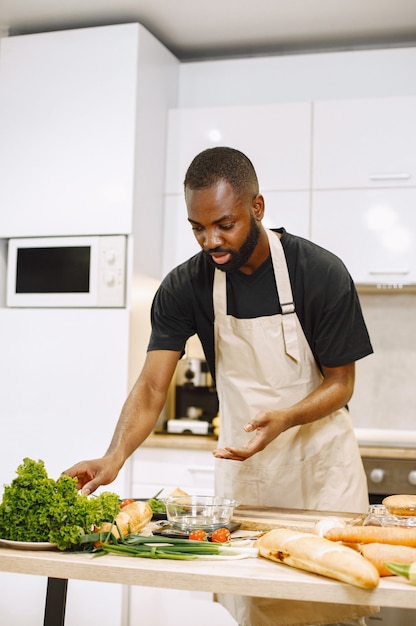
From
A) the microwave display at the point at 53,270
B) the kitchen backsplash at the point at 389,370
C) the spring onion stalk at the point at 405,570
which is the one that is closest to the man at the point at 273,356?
the spring onion stalk at the point at 405,570

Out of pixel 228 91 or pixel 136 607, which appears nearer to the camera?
pixel 136 607

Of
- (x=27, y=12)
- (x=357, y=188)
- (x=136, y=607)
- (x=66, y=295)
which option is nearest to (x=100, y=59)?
(x=27, y=12)

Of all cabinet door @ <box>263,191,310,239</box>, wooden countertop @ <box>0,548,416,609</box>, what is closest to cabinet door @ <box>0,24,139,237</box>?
cabinet door @ <box>263,191,310,239</box>

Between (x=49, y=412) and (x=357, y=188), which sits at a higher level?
(x=357, y=188)

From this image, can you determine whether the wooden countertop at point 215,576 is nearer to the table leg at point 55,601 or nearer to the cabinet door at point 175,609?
the table leg at point 55,601

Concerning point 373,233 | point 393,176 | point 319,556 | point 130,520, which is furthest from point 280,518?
point 393,176

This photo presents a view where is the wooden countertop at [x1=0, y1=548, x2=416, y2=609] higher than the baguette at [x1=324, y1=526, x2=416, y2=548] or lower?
lower

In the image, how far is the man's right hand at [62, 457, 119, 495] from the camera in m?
1.65

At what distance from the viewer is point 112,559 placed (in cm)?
131

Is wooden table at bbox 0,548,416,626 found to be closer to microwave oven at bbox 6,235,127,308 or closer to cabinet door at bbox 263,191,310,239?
microwave oven at bbox 6,235,127,308

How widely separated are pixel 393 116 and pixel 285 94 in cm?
57

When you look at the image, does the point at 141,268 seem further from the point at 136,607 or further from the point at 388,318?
the point at 136,607

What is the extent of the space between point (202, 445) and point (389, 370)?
3.09 ft

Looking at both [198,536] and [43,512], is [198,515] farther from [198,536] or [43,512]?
[43,512]
